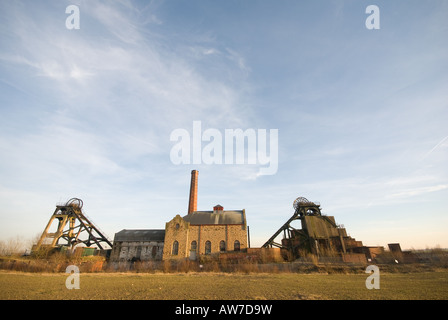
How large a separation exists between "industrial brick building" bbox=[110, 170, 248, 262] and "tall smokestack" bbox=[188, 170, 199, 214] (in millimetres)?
2647

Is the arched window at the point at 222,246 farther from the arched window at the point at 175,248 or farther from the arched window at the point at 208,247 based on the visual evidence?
the arched window at the point at 175,248

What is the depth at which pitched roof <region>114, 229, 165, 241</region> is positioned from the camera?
31828 millimetres

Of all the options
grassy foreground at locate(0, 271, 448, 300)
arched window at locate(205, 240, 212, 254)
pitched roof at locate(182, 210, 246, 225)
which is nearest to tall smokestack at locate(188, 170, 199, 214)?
pitched roof at locate(182, 210, 246, 225)

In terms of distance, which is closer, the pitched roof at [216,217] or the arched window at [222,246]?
the arched window at [222,246]

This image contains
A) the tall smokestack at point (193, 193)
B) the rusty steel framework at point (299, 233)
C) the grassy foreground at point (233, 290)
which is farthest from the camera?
the tall smokestack at point (193, 193)

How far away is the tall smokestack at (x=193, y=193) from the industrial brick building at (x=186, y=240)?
104 inches

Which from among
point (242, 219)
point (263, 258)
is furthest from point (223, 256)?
point (242, 219)

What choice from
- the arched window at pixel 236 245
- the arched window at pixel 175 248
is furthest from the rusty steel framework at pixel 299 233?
the arched window at pixel 175 248

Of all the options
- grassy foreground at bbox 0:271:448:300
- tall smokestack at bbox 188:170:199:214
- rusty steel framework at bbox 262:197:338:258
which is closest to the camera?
grassy foreground at bbox 0:271:448:300

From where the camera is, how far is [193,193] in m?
37.0

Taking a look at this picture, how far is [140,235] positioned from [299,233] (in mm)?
25147

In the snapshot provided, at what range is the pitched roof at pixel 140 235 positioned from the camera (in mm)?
31828

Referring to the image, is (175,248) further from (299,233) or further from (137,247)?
(299,233)

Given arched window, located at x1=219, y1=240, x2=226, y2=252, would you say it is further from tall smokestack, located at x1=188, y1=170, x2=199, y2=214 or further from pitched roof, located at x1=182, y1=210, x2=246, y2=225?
tall smokestack, located at x1=188, y1=170, x2=199, y2=214
